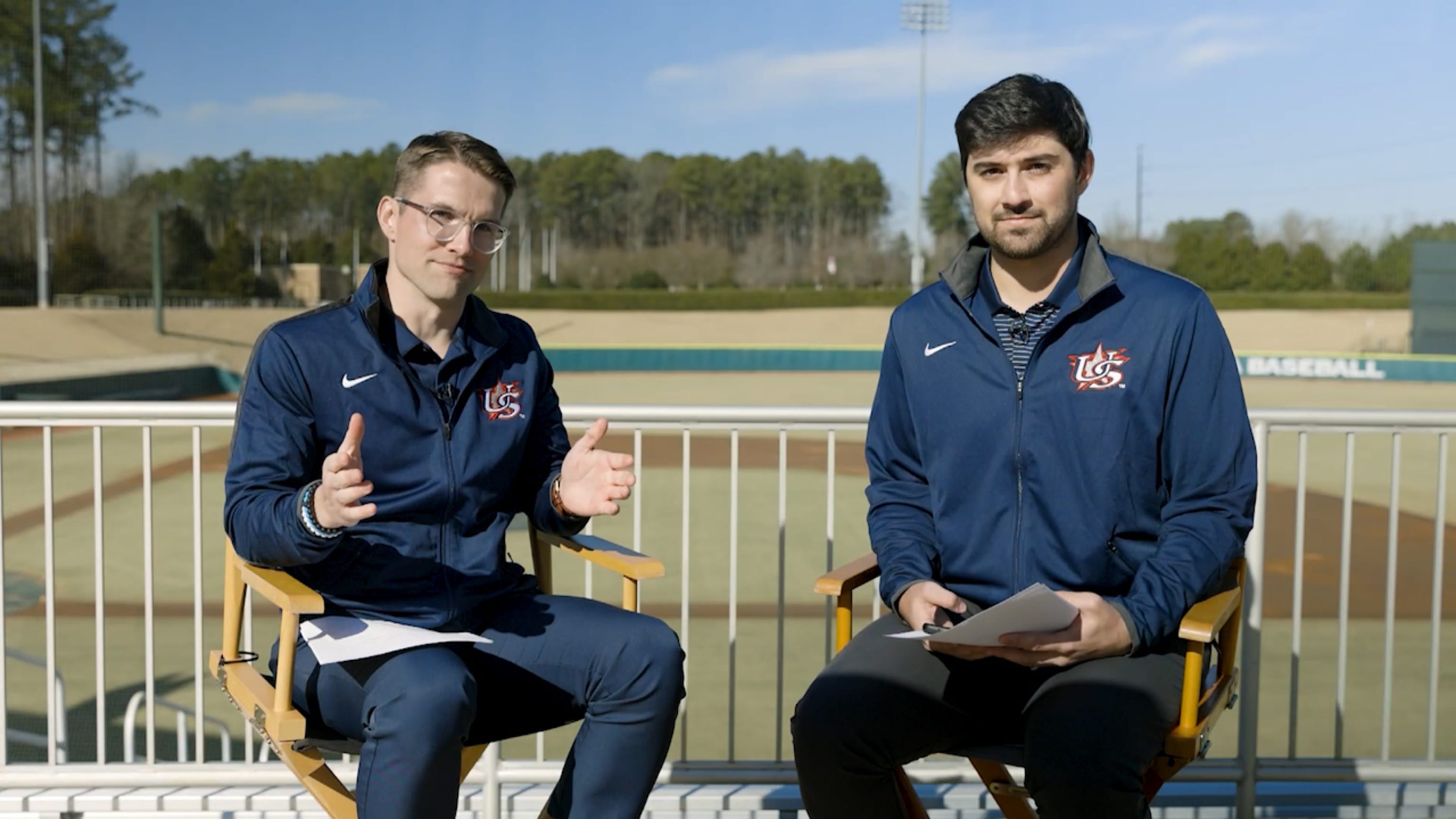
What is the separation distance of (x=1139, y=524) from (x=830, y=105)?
173ft

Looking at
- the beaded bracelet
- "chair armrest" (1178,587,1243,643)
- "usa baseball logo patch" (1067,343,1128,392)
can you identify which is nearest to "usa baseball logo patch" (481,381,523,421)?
the beaded bracelet

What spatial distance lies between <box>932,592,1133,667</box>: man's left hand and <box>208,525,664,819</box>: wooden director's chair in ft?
1.85

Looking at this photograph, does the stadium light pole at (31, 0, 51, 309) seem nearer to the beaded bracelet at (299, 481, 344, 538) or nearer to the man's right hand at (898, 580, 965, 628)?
the beaded bracelet at (299, 481, 344, 538)

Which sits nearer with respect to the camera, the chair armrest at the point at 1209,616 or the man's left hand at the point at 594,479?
the chair armrest at the point at 1209,616

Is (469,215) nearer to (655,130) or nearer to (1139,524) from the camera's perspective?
(1139,524)

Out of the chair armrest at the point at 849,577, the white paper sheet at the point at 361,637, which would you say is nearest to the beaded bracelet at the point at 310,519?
the white paper sheet at the point at 361,637

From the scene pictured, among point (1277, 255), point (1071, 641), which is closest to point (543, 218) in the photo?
point (1277, 255)

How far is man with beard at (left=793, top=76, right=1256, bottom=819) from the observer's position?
2.04 meters

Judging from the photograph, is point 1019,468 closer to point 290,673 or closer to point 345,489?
point 345,489

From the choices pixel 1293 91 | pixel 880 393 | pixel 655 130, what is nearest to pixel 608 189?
pixel 655 130

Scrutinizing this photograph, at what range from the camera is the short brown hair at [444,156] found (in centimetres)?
220

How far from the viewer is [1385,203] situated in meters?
46.4

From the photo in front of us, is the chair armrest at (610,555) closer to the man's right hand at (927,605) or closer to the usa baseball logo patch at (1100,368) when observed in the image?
the man's right hand at (927,605)

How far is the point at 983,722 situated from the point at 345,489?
1.11 meters
